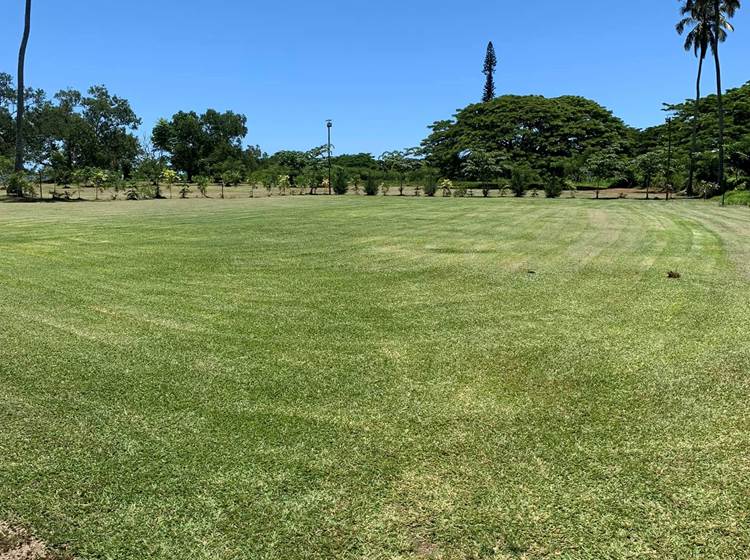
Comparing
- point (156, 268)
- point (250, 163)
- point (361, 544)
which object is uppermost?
point (250, 163)

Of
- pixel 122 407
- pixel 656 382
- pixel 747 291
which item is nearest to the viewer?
pixel 122 407

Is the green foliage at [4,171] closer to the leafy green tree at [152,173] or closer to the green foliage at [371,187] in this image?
the leafy green tree at [152,173]

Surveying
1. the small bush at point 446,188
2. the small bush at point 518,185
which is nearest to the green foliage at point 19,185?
the small bush at point 446,188

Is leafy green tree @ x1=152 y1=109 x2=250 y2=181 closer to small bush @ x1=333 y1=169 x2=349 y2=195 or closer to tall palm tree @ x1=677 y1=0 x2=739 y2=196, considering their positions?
small bush @ x1=333 y1=169 x2=349 y2=195

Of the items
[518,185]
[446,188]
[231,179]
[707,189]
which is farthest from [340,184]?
[707,189]

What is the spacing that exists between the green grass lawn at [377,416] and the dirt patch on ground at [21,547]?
53 millimetres

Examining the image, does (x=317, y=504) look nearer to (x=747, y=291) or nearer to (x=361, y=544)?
(x=361, y=544)

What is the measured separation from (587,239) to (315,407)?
880 cm

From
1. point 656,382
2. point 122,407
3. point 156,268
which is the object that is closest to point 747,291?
point 656,382

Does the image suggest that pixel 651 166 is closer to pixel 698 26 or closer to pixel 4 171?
pixel 698 26

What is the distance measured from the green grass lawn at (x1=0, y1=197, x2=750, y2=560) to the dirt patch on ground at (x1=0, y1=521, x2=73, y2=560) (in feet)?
0.17

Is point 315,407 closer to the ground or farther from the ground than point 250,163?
closer to the ground

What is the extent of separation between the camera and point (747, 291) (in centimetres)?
600

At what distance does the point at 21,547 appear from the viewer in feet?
6.63
